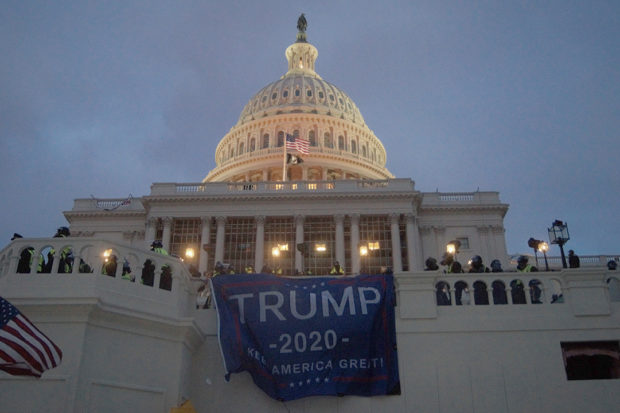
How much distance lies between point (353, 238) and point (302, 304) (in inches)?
1475

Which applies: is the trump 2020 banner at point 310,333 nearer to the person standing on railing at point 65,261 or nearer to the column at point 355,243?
the person standing on railing at point 65,261

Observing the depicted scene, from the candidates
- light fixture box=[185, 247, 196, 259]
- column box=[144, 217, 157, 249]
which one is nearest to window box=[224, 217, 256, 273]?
light fixture box=[185, 247, 196, 259]

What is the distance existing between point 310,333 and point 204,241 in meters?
38.8

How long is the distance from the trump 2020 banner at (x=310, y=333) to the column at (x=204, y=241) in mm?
36105

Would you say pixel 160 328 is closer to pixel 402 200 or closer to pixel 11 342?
pixel 11 342

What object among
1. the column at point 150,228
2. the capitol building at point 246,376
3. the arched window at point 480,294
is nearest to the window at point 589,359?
the capitol building at point 246,376

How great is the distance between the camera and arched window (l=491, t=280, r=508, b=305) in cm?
1501

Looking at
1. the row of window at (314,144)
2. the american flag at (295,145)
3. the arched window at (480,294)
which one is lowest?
the arched window at (480,294)

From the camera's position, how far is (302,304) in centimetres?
1466

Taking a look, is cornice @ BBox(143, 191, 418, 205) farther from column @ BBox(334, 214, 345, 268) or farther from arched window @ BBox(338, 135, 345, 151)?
arched window @ BBox(338, 135, 345, 151)

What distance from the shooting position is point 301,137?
287 ft

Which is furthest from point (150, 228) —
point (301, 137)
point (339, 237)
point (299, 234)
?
point (301, 137)

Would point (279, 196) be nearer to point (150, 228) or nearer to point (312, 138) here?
point (150, 228)

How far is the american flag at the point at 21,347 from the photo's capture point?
10.1m
